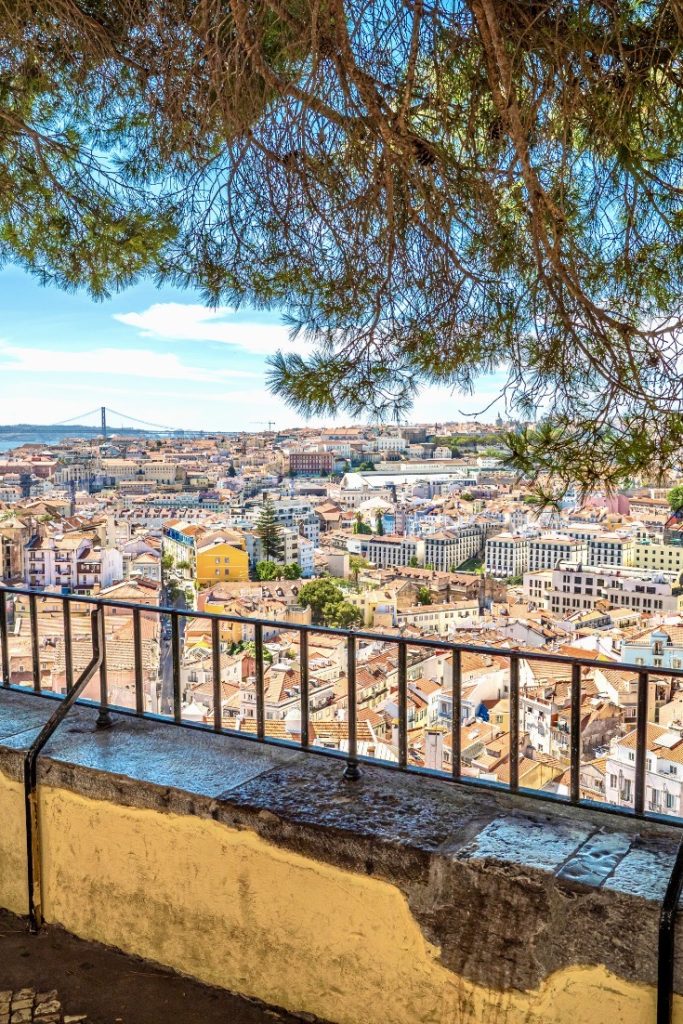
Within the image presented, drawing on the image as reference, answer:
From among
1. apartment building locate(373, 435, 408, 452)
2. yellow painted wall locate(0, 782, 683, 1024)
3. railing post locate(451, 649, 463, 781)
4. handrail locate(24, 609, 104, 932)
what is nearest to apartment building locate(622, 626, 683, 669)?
railing post locate(451, 649, 463, 781)

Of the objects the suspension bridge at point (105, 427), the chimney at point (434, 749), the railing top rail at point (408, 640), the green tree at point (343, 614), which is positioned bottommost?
the green tree at point (343, 614)

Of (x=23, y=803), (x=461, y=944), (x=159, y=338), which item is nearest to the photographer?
(x=461, y=944)

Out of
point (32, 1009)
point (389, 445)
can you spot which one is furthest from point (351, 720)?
point (389, 445)

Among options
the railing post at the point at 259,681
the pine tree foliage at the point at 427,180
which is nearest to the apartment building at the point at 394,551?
the pine tree foliage at the point at 427,180

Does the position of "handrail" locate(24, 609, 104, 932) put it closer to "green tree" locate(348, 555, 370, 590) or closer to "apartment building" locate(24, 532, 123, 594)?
"apartment building" locate(24, 532, 123, 594)

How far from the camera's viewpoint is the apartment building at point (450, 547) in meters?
12.4

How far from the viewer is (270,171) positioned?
10.6 feet

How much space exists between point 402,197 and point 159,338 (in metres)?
38.9

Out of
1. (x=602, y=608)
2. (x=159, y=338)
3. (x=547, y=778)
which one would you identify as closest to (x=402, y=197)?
(x=547, y=778)

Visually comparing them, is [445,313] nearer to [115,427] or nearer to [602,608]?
[602,608]

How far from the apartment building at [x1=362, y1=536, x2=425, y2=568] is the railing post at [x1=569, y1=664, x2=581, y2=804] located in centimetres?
1066

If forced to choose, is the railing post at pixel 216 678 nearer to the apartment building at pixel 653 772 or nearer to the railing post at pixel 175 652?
the railing post at pixel 175 652

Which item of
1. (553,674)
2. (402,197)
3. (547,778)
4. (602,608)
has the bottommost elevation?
(602,608)

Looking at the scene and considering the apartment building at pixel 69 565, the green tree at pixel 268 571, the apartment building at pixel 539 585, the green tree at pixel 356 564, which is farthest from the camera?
the green tree at pixel 356 564
